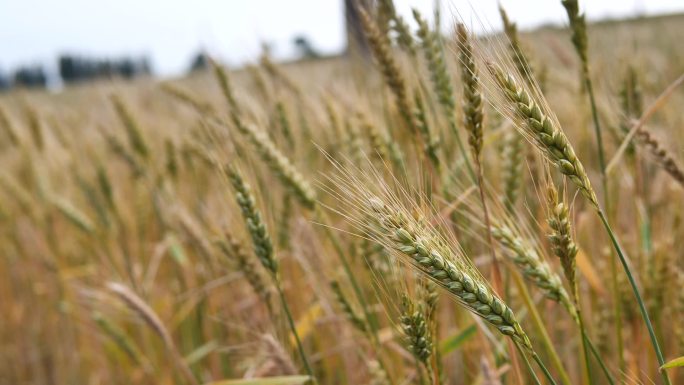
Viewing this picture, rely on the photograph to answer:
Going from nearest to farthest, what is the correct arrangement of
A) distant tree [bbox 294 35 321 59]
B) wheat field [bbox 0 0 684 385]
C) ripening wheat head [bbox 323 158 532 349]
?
ripening wheat head [bbox 323 158 532 349]
wheat field [bbox 0 0 684 385]
distant tree [bbox 294 35 321 59]

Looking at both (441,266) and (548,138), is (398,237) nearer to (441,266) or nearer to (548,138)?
(441,266)

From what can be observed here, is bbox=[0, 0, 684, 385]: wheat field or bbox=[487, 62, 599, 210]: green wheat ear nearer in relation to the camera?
bbox=[487, 62, 599, 210]: green wheat ear

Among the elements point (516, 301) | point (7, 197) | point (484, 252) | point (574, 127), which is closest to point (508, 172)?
point (516, 301)

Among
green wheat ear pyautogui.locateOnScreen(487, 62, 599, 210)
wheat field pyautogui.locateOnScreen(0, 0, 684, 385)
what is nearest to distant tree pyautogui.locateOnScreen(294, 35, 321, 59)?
wheat field pyautogui.locateOnScreen(0, 0, 684, 385)

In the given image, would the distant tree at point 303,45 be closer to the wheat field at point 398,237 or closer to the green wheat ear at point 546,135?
the wheat field at point 398,237

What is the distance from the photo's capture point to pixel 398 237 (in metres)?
0.59

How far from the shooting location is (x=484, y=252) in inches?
58.7

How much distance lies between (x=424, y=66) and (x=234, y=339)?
1107 mm

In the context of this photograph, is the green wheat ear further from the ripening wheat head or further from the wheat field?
the ripening wheat head

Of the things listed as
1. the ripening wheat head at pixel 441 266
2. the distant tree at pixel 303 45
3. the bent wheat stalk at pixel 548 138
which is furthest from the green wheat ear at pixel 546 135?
the distant tree at pixel 303 45

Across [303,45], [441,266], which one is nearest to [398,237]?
[441,266]

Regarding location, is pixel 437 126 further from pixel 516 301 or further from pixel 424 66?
pixel 516 301

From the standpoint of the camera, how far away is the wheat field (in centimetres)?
70

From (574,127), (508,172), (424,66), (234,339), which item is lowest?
(234,339)
